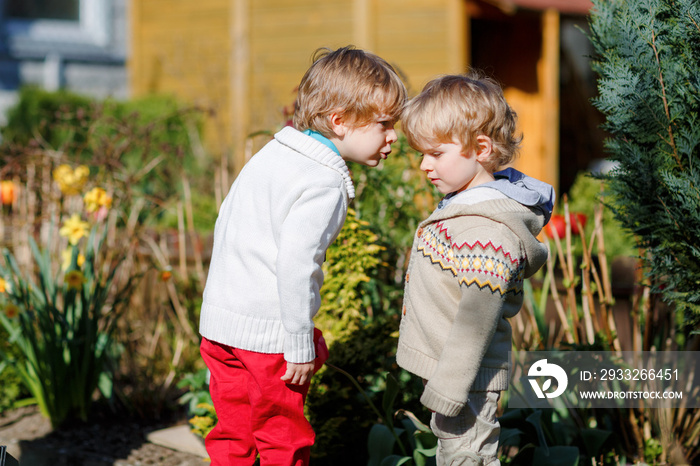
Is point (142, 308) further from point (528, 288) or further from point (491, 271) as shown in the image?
point (491, 271)

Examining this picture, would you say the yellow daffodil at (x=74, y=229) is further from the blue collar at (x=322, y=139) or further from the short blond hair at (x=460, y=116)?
the short blond hair at (x=460, y=116)

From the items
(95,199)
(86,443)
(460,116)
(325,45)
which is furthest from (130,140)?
(325,45)

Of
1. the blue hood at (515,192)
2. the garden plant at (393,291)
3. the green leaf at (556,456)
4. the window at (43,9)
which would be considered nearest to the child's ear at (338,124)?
the blue hood at (515,192)

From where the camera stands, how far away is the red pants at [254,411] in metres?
2.07

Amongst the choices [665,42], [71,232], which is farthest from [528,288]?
[71,232]

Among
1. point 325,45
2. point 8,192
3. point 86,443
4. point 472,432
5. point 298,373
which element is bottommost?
point 86,443

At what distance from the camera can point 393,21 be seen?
743 cm

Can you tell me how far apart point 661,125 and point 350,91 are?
97cm

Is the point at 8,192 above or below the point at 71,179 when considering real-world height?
below

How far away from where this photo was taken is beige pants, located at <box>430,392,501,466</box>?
1.95 meters

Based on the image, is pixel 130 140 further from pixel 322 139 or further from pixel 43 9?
pixel 43 9

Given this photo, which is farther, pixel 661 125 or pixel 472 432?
pixel 661 125

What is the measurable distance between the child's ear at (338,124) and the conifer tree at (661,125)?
0.86 metres

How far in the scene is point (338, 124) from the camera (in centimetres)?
207
